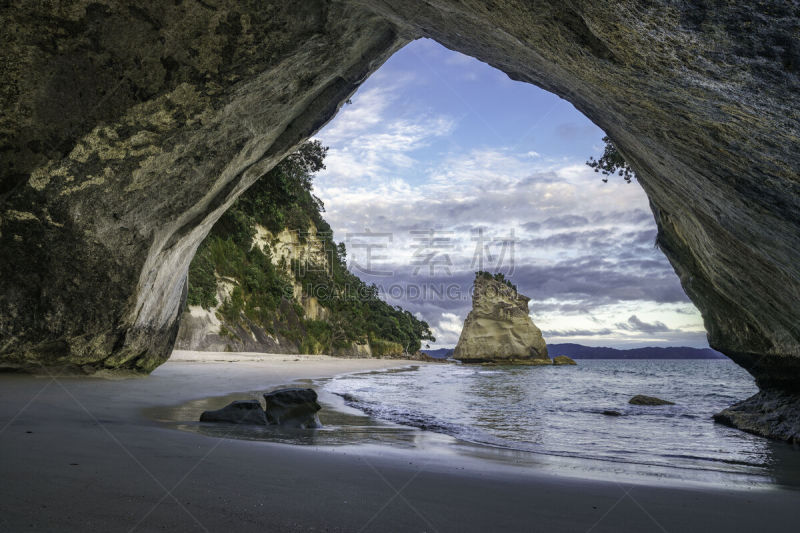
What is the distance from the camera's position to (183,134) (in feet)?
19.4

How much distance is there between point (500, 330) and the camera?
71.6 meters

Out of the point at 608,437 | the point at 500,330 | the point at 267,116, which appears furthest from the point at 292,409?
the point at 500,330

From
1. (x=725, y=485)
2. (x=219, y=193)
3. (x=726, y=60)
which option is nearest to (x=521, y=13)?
(x=726, y=60)

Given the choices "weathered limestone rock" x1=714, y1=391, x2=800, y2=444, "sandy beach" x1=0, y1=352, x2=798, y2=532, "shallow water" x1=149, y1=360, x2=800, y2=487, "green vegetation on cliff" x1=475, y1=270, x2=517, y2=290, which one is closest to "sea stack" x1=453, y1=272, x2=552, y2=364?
"green vegetation on cliff" x1=475, y1=270, x2=517, y2=290

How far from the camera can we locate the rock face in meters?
3.18

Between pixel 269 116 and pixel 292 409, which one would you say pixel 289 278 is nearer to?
pixel 269 116

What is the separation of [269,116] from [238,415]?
4237 millimetres

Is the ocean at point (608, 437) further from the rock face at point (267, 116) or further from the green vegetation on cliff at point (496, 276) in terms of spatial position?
the green vegetation on cliff at point (496, 276)

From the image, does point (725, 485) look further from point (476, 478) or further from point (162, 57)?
point (162, 57)

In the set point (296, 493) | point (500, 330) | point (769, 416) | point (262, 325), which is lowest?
point (500, 330)

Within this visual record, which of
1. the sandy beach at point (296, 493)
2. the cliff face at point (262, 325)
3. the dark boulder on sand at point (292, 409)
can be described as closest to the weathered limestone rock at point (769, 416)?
the sandy beach at point (296, 493)

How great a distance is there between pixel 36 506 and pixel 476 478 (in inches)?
93.7

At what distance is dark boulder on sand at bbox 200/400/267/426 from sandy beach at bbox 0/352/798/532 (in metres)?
1.12

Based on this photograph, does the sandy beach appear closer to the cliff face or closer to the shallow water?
the shallow water
